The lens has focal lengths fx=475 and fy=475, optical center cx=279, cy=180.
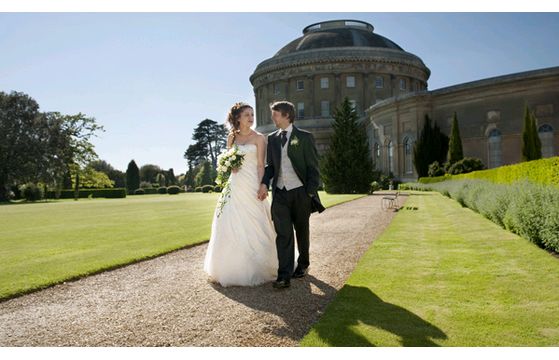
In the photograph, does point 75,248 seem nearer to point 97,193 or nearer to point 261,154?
point 261,154

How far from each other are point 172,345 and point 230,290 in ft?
6.46

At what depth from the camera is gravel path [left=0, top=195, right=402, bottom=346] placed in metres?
4.09

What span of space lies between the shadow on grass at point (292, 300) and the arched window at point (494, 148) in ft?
130

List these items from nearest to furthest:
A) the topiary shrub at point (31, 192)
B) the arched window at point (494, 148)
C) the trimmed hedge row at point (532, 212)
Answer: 1. the trimmed hedge row at point (532, 212)
2. the arched window at point (494, 148)
3. the topiary shrub at point (31, 192)

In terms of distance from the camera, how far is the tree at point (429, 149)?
44.8 meters

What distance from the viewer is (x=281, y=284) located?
5.82 meters

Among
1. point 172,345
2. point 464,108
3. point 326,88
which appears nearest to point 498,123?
point 464,108

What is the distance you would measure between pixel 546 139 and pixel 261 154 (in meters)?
38.9

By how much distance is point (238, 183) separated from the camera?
646 centimetres

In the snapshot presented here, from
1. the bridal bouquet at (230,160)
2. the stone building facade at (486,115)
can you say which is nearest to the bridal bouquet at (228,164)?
the bridal bouquet at (230,160)

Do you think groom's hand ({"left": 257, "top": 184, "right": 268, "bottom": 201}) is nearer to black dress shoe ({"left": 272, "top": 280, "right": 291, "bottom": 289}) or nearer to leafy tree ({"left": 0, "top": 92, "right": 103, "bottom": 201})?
black dress shoe ({"left": 272, "top": 280, "right": 291, "bottom": 289})

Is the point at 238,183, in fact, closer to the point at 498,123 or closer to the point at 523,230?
the point at 523,230

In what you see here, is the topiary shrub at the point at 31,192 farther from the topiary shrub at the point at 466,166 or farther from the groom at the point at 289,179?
the groom at the point at 289,179
